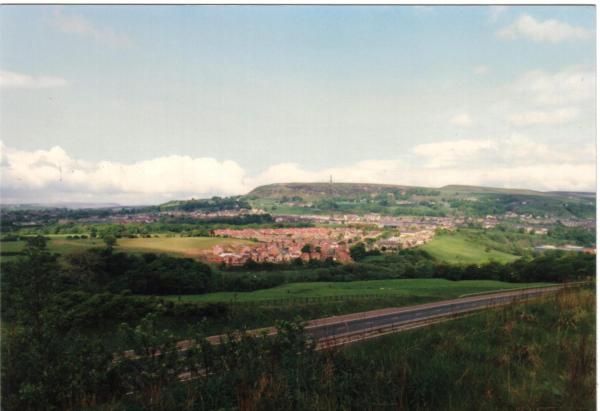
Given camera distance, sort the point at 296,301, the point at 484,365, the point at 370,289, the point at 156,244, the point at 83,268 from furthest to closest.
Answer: the point at 370,289 < the point at 156,244 < the point at 296,301 < the point at 83,268 < the point at 484,365

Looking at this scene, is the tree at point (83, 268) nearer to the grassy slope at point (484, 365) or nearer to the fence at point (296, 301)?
the fence at point (296, 301)

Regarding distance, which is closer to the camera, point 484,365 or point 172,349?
point 172,349

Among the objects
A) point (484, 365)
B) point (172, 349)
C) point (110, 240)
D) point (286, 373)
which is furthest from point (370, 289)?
point (110, 240)

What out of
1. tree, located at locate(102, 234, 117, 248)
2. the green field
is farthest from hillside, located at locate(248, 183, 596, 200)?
tree, located at locate(102, 234, 117, 248)

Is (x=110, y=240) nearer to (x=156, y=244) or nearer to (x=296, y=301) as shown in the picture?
(x=156, y=244)

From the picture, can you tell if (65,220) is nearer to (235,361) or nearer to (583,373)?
(235,361)

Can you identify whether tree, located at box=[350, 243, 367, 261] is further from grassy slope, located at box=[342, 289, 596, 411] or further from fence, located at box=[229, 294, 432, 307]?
grassy slope, located at box=[342, 289, 596, 411]
